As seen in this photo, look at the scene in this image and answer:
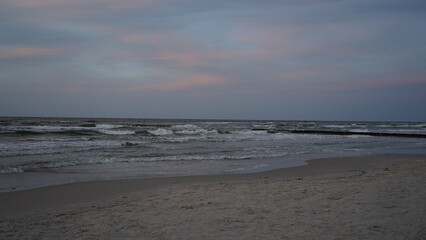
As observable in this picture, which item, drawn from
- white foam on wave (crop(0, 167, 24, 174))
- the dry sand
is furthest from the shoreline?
white foam on wave (crop(0, 167, 24, 174))

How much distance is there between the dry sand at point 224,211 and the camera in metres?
4.36

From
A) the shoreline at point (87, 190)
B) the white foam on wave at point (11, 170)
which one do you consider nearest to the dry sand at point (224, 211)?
the shoreline at point (87, 190)

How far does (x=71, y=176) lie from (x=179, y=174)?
3.30m

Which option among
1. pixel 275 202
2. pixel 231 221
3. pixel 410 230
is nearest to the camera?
pixel 410 230

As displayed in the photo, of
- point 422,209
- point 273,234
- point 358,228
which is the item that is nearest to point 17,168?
point 273,234

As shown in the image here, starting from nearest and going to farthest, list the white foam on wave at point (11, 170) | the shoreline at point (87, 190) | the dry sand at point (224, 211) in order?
the dry sand at point (224, 211) < the shoreline at point (87, 190) < the white foam on wave at point (11, 170)

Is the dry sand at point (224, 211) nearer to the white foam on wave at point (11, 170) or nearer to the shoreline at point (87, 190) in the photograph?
the shoreline at point (87, 190)

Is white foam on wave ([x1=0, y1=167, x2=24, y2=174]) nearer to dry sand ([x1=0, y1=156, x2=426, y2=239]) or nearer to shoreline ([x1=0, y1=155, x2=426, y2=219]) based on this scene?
shoreline ([x1=0, y1=155, x2=426, y2=219])

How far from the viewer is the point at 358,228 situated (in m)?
4.31

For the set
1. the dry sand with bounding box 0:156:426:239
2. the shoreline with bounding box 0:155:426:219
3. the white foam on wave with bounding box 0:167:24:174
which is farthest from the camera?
the white foam on wave with bounding box 0:167:24:174

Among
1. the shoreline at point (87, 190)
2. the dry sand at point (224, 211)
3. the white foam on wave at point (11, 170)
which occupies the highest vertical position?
the dry sand at point (224, 211)

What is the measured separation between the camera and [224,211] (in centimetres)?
538

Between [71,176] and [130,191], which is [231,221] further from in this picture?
[71,176]

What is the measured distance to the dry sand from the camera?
436cm
